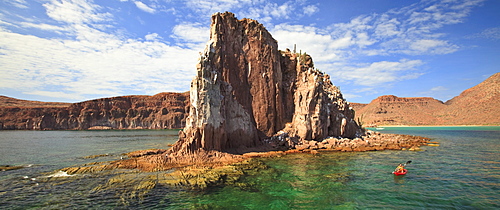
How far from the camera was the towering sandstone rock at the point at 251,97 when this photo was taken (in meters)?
23.7

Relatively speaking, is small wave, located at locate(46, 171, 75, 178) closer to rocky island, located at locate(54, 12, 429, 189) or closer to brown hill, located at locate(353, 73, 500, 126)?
rocky island, located at locate(54, 12, 429, 189)

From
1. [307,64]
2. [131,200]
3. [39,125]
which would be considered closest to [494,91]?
[307,64]

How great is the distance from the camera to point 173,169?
1959 cm

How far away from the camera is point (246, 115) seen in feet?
92.3

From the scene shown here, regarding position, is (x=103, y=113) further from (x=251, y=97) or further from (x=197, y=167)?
(x=197, y=167)

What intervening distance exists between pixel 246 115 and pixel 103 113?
11536 cm

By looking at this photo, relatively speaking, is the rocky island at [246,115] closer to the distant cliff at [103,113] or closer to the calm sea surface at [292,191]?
the calm sea surface at [292,191]

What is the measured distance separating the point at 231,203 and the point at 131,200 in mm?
5437

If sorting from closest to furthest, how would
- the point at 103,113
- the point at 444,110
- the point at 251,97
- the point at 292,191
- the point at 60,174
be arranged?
the point at 292,191 < the point at 60,174 < the point at 251,97 < the point at 103,113 < the point at 444,110

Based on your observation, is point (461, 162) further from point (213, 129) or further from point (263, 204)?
point (213, 129)

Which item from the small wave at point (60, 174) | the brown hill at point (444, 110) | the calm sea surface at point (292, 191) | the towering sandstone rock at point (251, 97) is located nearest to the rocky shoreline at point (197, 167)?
the small wave at point (60, 174)

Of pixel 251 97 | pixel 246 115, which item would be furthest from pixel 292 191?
pixel 251 97

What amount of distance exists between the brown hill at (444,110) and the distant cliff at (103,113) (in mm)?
90757

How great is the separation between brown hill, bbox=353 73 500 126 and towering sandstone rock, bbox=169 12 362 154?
66919mm
